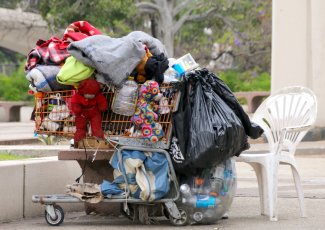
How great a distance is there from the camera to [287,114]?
930 cm

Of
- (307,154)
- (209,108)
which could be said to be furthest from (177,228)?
(307,154)

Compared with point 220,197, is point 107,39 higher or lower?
higher

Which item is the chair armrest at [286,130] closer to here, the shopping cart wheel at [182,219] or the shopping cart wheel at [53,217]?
the shopping cart wheel at [182,219]

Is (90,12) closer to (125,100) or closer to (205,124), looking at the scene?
(125,100)

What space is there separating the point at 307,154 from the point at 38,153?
7.36 meters

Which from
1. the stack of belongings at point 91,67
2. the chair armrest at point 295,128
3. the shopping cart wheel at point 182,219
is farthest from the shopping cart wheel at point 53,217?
the chair armrest at point 295,128

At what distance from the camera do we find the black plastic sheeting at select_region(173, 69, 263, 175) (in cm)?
814

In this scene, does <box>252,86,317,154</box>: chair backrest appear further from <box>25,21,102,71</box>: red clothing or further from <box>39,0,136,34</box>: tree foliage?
<box>39,0,136,34</box>: tree foliage

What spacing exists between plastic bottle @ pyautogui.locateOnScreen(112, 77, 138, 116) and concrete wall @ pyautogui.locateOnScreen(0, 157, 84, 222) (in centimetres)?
122

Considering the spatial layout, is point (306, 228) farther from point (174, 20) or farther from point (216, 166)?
point (174, 20)

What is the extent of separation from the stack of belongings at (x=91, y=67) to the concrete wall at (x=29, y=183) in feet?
1.92

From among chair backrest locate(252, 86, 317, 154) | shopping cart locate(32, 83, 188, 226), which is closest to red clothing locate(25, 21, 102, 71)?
shopping cart locate(32, 83, 188, 226)

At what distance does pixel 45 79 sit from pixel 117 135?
2.58 ft

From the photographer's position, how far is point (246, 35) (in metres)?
42.4
